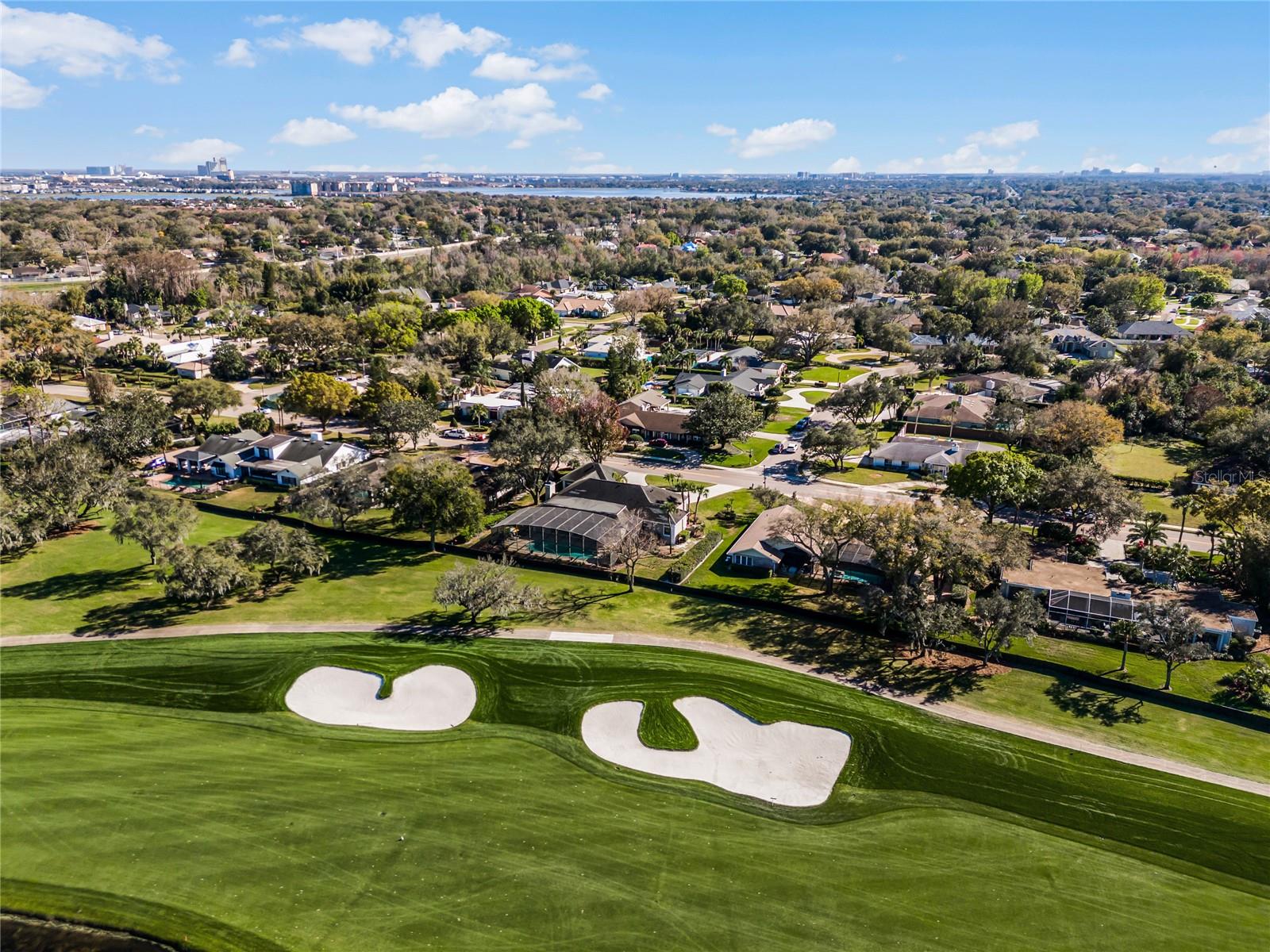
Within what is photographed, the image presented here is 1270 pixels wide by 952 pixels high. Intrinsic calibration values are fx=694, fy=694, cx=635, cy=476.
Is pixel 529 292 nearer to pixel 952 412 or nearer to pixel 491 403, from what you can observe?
pixel 491 403

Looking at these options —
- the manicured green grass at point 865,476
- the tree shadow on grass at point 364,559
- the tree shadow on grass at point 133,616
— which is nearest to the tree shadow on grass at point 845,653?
the tree shadow on grass at point 364,559

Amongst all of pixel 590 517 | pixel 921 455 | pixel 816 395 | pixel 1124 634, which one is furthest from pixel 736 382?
pixel 1124 634

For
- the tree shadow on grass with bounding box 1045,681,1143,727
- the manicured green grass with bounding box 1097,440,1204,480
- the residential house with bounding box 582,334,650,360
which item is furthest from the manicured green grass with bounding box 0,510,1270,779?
the residential house with bounding box 582,334,650,360

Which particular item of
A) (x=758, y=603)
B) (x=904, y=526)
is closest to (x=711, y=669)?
(x=758, y=603)

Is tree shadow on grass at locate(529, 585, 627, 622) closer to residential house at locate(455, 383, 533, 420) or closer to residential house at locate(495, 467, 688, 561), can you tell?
residential house at locate(495, 467, 688, 561)

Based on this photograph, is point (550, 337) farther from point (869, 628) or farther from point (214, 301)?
point (869, 628)
